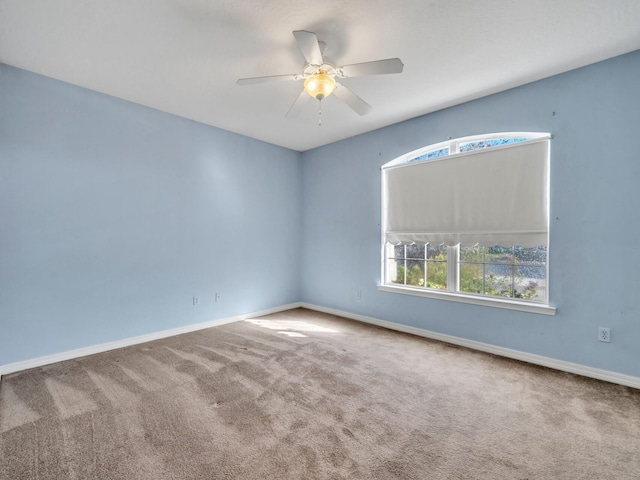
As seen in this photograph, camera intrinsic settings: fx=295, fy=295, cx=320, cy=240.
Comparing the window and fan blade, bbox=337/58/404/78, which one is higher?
fan blade, bbox=337/58/404/78

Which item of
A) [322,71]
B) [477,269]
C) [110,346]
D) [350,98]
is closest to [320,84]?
[322,71]

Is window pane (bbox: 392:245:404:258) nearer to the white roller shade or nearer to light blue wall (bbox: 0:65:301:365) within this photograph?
the white roller shade

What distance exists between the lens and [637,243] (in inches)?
96.2

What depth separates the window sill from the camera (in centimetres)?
289

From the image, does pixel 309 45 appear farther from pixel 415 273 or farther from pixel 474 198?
pixel 415 273

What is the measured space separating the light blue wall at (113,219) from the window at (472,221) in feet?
7.21

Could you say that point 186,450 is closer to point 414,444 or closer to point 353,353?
point 414,444

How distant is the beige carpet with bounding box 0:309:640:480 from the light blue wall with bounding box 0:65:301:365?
527 mm

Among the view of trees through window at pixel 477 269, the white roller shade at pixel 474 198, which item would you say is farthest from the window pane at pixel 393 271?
the white roller shade at pixel 474 198

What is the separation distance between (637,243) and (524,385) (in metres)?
1.50

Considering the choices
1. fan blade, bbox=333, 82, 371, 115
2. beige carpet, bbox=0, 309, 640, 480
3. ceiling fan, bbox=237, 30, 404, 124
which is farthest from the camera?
fan blade, bbox=333, 82, 371, 115

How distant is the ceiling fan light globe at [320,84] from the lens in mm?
2268

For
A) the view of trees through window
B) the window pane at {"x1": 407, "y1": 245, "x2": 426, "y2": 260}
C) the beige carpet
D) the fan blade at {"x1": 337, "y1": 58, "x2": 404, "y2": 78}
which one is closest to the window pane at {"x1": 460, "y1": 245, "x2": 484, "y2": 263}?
the view of trees through window

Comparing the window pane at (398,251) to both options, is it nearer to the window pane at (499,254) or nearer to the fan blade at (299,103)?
the window pane at (499,254)
